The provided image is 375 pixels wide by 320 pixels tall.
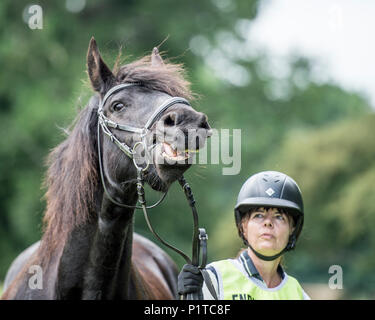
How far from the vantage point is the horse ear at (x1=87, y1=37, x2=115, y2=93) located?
392 cm

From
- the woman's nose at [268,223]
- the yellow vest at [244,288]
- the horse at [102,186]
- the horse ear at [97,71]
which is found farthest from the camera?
the horse ear at [97,71]

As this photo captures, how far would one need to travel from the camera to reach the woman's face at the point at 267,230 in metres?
3.50

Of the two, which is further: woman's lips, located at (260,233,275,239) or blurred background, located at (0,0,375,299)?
blurred background, located at (0,0,375,299)

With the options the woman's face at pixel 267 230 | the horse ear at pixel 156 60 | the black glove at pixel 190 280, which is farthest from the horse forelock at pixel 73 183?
the woman's face at pixel 267 230

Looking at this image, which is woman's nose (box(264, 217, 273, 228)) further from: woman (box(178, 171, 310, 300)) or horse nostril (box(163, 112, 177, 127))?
horse nostril (box(163, 112, 177, 127))

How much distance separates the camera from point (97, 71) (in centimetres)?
395

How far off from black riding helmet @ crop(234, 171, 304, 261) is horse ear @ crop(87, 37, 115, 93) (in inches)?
44.7

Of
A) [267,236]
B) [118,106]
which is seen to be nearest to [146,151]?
[118,106]

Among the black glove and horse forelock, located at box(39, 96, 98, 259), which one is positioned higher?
horse forelock, located at box(39, 96, 98, 259)

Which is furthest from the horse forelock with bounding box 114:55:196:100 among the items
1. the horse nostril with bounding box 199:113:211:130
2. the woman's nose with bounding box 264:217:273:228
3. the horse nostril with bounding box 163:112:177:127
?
the woman's nose with bounding box 264:217:273:228

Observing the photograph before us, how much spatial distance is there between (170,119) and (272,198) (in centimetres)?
79

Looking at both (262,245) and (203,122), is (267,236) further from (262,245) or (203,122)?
(203,122)

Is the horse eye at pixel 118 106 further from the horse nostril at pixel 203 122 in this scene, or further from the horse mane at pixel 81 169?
the horse nostril at pixel 203 122

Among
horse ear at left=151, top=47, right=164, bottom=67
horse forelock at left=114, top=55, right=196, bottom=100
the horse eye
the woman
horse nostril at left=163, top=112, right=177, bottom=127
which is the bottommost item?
the woman
